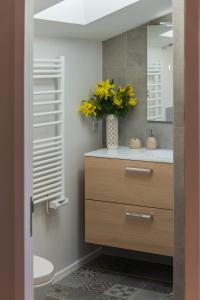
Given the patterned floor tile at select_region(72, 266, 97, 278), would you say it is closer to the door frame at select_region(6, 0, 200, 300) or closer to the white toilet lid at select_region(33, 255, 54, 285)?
the white toilet lid at select_region(33, 255, 54, 285)

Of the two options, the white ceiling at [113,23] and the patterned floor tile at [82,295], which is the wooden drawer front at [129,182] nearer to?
the patterned floor tile at [82,295]

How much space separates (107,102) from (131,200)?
831 mm

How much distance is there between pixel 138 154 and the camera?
14.0 feet

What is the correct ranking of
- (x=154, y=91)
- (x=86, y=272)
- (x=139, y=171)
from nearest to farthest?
1. (x=139, y=171)
2. (x=86, y=272)
3. (x=154, y=91)

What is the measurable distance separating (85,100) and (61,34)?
63 centimetres

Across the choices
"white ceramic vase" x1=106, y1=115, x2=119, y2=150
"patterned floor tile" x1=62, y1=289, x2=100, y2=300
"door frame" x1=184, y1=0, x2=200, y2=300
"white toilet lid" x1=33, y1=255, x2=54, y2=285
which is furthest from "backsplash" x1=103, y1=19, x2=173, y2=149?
"door frame" x1=184, y1=0, x2=200, y2=300

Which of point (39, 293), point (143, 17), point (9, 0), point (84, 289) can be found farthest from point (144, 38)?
point (9, 0)

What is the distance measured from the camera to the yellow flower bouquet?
4.43 metres

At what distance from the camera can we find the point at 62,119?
405 cm

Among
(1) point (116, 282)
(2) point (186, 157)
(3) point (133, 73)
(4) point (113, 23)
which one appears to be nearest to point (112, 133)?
(3) point (133, 73)

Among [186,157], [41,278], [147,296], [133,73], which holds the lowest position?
[147,296]

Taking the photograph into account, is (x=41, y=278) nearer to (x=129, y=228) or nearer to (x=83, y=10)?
(x=129, y=228)

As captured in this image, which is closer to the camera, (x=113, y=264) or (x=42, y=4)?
(x=42, y=4)

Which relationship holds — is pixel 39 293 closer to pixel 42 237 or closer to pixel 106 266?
pixel 42 237
